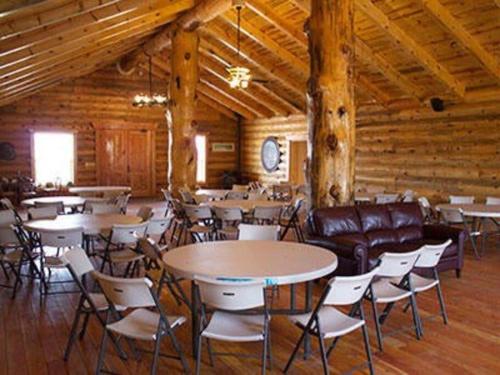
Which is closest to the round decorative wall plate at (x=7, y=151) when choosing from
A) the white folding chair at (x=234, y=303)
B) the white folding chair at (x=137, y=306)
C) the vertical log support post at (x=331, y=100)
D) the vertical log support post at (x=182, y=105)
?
the vertical log support post at (x=182, y=105)

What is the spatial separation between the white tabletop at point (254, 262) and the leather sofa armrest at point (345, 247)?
105cm

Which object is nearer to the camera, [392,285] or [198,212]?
[392,285]

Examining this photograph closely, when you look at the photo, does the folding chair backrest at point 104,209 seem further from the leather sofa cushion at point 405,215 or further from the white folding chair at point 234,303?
the white folding chair at point 234,303

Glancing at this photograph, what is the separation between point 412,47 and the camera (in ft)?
25.2

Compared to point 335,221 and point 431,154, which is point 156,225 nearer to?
point 335,221

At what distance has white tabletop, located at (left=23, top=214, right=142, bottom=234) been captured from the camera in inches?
182

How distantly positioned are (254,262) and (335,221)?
6.92ft

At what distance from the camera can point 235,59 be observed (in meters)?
11.5

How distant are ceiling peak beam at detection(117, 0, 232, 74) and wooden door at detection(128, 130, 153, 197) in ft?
9.67

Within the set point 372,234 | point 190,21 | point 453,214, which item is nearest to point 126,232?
point 372,234

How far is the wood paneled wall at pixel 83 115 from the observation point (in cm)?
→ 1284

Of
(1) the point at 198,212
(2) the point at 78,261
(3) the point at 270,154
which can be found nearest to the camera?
(2) the point at 78,261

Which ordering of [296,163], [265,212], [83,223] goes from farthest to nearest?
[296,163] < [265,212] < [83,223]

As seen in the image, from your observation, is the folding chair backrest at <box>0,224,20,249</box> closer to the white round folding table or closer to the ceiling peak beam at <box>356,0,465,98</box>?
the white round folding table
